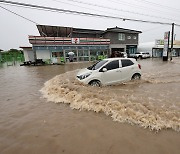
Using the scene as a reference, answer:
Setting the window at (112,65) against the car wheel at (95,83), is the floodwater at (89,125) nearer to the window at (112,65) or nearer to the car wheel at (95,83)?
the car wheel at (95,83)

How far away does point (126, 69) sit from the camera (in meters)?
7.57

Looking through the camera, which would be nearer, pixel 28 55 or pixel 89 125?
pixel 89 125

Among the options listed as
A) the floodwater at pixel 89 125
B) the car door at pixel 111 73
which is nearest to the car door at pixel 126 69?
the car door at pixel 111 73

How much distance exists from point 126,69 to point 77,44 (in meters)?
18.6

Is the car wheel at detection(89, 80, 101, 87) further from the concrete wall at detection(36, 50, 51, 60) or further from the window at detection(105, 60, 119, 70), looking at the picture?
the concrete wall at detection(36, 50, 51, 60)

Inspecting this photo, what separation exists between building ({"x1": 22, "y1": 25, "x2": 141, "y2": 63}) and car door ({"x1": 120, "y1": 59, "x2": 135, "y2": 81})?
1730 cm

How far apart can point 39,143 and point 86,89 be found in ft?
11.3

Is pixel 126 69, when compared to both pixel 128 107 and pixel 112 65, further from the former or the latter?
pixel 128 107

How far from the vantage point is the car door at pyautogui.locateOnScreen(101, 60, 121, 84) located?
7.00 m

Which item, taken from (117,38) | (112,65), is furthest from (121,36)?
(112,65)

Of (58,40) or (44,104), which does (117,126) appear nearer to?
(44,104)

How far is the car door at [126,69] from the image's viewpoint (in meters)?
7.48

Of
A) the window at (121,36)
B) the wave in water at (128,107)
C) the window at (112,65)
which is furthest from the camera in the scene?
the window at (121,36)

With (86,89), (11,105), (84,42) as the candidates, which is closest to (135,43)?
(84,42)
